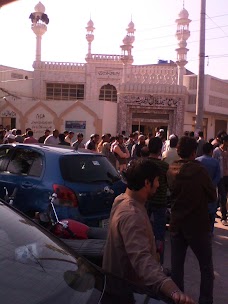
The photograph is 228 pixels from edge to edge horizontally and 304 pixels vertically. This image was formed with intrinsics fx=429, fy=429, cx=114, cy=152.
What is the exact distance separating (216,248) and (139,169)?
14.2 feet

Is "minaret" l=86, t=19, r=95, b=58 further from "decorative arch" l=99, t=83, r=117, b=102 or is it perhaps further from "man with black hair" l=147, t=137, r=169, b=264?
"man with black hair" l=147, t=137, r=169, b=264

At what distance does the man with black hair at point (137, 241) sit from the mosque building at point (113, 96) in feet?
73.0

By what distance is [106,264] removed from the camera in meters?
2.68

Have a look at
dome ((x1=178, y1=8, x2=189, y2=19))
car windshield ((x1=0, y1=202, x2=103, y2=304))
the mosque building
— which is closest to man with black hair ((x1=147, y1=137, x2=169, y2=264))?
car windshield ((x1=0, y1=202, x2=103, y2=304))

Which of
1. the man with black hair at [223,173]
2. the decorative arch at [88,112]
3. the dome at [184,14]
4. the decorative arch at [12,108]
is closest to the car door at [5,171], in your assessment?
the man with black hair at [223,173]

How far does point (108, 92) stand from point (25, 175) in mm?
29844

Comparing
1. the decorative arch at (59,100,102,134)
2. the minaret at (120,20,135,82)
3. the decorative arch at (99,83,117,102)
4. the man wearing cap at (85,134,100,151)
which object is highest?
the minaret at (120,20,135,82)

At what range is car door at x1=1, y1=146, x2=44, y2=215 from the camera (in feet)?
18.8

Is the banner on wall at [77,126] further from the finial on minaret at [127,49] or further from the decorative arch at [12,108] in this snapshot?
the finial on minaret at [127,49]

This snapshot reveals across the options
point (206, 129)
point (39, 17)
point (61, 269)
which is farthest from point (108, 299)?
point (39, 17)

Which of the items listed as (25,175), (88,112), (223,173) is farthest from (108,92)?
(25,175)

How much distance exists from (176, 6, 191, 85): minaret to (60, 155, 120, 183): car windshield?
74.3 feet

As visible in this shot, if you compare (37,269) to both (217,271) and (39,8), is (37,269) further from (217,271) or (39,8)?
(39,8)

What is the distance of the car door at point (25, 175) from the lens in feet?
18.8
